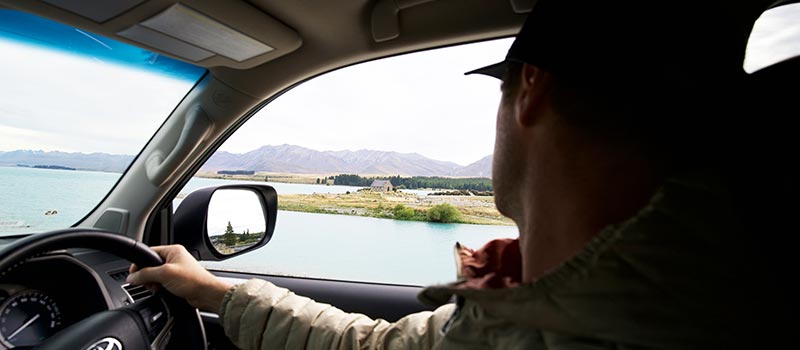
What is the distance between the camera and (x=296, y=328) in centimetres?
145

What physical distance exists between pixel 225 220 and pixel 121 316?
994mm

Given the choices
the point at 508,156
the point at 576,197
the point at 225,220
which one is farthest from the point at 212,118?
the point at 576,197

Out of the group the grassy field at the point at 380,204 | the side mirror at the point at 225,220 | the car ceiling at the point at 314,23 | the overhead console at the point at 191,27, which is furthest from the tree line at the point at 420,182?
the overhead console at the point at 191,27

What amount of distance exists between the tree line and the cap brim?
42.7 inches

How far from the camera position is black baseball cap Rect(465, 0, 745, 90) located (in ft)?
2.63

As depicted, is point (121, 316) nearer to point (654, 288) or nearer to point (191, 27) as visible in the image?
point (191, 27)

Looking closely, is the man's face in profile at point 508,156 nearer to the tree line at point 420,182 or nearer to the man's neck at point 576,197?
the man's neck at point 576,197

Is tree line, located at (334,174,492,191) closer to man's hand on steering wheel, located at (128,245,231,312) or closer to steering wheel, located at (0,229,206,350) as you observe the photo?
man's hand on steering wheel, located at (128,245,231,312)

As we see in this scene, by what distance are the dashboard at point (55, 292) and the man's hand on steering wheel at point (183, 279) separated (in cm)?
18

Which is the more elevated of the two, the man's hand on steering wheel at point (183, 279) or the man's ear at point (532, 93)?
the man's ear at point (532, 93)

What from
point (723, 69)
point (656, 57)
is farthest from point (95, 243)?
point (723, 69)

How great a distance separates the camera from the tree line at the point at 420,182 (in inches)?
96.0

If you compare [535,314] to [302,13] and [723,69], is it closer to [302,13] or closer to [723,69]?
[723,69]

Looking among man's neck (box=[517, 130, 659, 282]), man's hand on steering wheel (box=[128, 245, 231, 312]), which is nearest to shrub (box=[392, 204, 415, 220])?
man's hand on steering wheel (box=[128, 245, 231, 312])
